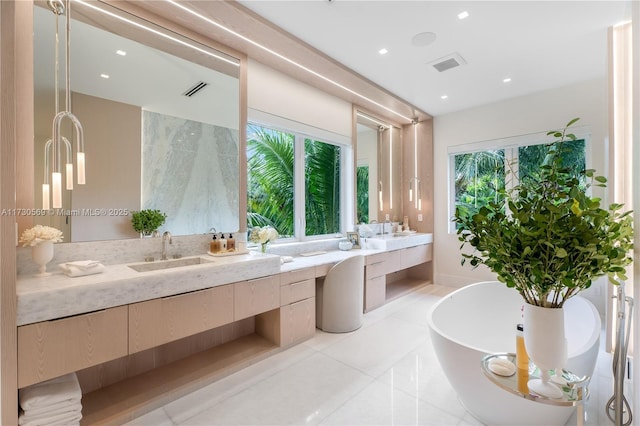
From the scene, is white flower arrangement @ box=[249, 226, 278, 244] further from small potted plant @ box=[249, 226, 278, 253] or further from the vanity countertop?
the vanity countertop

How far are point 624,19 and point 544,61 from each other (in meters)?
0.77

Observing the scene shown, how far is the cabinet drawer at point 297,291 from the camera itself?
280 cm

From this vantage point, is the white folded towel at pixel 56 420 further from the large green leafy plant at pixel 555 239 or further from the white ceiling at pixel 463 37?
the white ceiling at pixel 463 37

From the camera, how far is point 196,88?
279 cm

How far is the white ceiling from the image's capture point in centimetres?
247

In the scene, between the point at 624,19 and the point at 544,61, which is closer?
the point at 624,19

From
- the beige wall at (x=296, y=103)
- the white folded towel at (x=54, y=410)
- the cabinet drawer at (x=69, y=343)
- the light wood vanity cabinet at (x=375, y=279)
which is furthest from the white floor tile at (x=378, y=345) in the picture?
the beige wall at (x=296, y=103)

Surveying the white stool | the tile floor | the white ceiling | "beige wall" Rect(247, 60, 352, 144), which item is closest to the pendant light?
the white ceiling

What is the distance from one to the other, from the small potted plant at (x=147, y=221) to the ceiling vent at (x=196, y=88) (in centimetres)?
114

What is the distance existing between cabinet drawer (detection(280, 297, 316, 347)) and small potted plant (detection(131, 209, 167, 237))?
135 centimetres

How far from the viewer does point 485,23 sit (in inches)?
105

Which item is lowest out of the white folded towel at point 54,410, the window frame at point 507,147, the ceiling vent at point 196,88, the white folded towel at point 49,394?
the white folded towel at point 54,410

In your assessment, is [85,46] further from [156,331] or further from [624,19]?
[624,19]

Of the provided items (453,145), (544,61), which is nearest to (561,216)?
(544,61)
